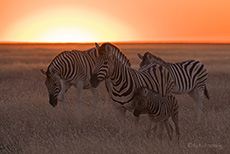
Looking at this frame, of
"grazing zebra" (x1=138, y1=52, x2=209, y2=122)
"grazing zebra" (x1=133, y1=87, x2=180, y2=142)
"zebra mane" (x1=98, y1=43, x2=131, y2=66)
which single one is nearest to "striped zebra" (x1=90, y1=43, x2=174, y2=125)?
"zebra mane" (x1=98, y1=43, x2=131, y2=66)

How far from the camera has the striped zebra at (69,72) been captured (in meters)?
9.46

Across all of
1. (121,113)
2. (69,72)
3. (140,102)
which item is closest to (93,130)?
(121,113)

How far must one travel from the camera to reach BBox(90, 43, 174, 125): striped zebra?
681 centimetres

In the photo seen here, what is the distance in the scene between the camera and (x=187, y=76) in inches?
374

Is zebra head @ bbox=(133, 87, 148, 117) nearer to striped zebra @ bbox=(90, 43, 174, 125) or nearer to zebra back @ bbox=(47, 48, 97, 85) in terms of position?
striped zebra @ bbox=(90, 43, 174, 125)

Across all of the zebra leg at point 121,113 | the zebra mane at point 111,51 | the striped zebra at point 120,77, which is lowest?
the zebra leg at point 121,113

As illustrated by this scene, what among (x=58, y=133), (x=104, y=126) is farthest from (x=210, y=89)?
(x=58, y=133)

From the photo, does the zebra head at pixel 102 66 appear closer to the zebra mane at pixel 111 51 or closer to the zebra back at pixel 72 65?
the zebra mane at pixel 111 51

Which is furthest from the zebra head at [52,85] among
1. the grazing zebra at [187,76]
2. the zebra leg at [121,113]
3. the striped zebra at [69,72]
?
the zebra leg at [121,113]

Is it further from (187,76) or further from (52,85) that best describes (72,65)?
(187,76)

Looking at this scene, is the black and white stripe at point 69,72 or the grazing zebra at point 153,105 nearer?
the grazing zebra at point 153,105

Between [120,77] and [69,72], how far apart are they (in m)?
3.58

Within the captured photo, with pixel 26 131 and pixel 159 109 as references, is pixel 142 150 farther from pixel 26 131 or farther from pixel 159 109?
pixel 26 131

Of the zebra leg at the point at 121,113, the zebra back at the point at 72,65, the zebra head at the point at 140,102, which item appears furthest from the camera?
the zebra back at the point at 72,65
